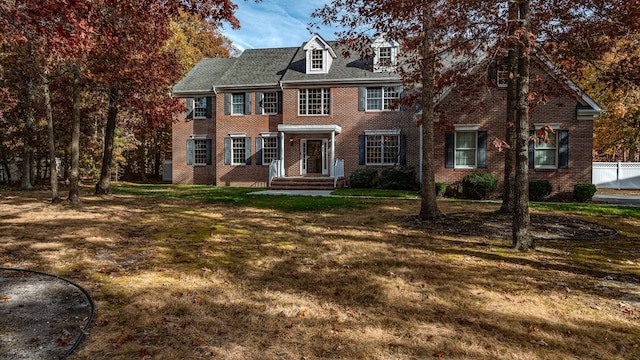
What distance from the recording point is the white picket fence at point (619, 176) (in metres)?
22.9

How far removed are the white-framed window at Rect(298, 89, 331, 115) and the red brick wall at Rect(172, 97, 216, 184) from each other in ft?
18.6

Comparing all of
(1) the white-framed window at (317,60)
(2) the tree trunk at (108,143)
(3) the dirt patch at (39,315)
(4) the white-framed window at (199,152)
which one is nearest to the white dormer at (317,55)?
(1) the white-framed window at (317,60)

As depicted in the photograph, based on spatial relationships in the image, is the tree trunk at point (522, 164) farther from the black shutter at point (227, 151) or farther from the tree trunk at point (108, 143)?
the black shutter at point (227, 151)

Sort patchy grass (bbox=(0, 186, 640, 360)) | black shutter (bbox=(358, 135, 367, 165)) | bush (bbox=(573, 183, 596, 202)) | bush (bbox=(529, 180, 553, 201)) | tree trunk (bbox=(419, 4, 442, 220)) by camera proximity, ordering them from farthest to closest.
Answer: black shutter (bbox=(358, 135, 367, 165))
bush (bbox=(529, 180, 553, 201))
bush (bbox=(573, 183, 596, 202))
tree trunk (bbox=(419, 4, 442, 220))
patchy grass (bbox=(0, 186, 640, 360))

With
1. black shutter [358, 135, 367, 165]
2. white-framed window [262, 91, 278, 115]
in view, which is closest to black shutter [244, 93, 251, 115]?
white-framed window [262, 91, 278, 115]

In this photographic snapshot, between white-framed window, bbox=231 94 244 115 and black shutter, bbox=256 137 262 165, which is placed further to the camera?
white-framed window, bbox=231 94 244 115

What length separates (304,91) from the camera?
2128cm

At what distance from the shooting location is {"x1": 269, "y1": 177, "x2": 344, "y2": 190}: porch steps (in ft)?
62.7

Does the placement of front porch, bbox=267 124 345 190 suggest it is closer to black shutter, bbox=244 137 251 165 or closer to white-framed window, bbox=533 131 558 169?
black shutter, bbox=244 137 251 165

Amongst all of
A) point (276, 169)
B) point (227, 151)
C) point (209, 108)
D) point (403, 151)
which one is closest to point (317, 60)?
point (276, 169)

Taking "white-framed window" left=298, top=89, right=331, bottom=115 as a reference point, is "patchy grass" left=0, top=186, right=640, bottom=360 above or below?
below

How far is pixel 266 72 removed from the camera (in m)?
22.7

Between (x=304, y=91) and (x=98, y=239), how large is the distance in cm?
1576

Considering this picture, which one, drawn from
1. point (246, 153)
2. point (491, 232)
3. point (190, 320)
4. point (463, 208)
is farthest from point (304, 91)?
point (190, 320)
